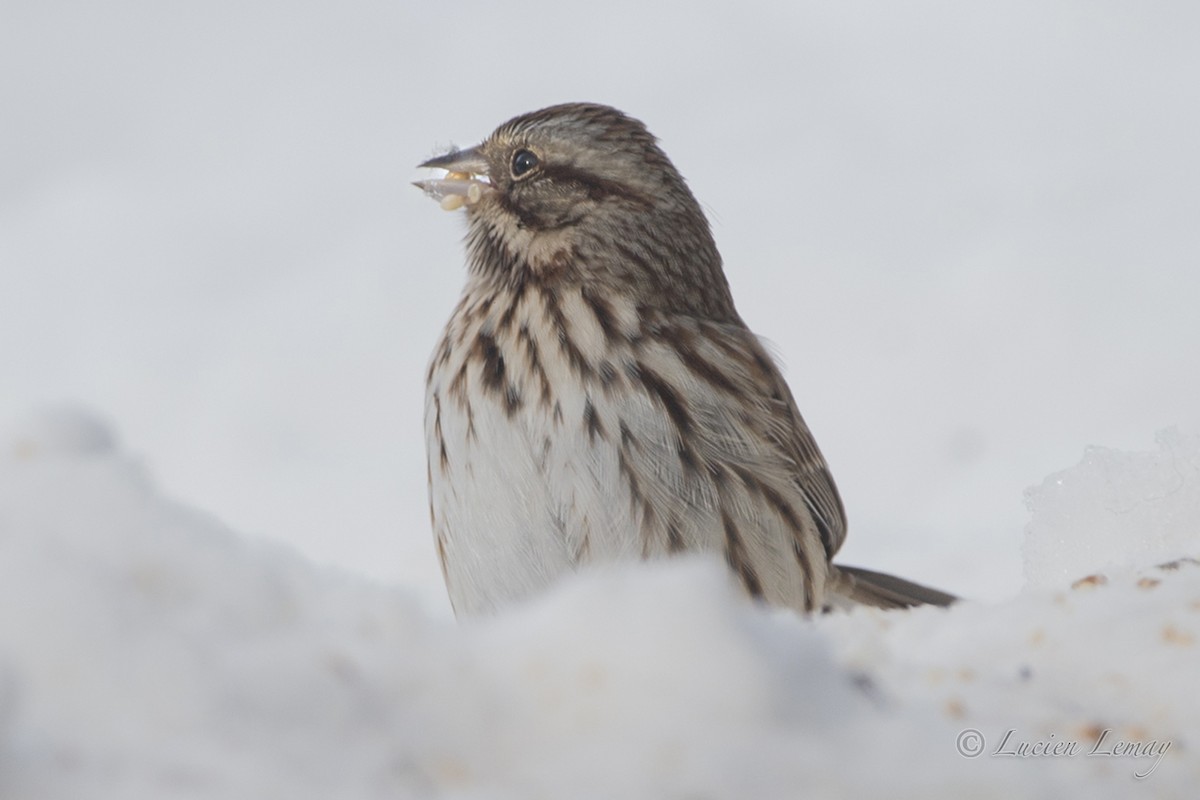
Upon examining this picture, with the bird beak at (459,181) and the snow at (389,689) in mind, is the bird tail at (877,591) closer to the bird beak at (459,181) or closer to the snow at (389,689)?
the bird beak at (459,181)

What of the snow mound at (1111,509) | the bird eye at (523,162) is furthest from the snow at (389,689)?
the bird eye at (523,162)

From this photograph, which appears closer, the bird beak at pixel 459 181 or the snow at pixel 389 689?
the snow at pixel 389 689

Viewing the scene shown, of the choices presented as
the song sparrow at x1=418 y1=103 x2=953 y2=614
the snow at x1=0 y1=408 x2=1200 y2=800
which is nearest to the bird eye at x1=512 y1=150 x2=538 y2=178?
the song sparrow at x1=418 y1=103 x2=953 y2=614

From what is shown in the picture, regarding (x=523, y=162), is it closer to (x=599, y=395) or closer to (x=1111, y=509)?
(x=599, y=395)

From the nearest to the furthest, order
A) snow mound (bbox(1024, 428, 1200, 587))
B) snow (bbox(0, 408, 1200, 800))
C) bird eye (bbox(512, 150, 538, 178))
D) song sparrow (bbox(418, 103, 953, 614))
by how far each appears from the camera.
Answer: snow (bbox(0, 408, 1200, 800))
snow mound (bbox(1024, 428, 1200, 587))
song sparrow (bbox(418, 103, 953, 614))
bird eye (bbox(512, 150, 538, 178))

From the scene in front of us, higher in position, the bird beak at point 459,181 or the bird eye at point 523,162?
the bird beak at point 459,181

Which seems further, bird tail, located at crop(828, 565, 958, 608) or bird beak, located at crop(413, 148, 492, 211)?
bird tail, located at crop(828, 565, 958, 608)

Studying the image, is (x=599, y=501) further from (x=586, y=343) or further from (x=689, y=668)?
(x=689, y=668)

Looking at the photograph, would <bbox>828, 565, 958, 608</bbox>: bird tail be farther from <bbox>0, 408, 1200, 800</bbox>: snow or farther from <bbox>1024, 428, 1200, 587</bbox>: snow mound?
<bbox>0, 408, 1200, 800</bbox>: snow
